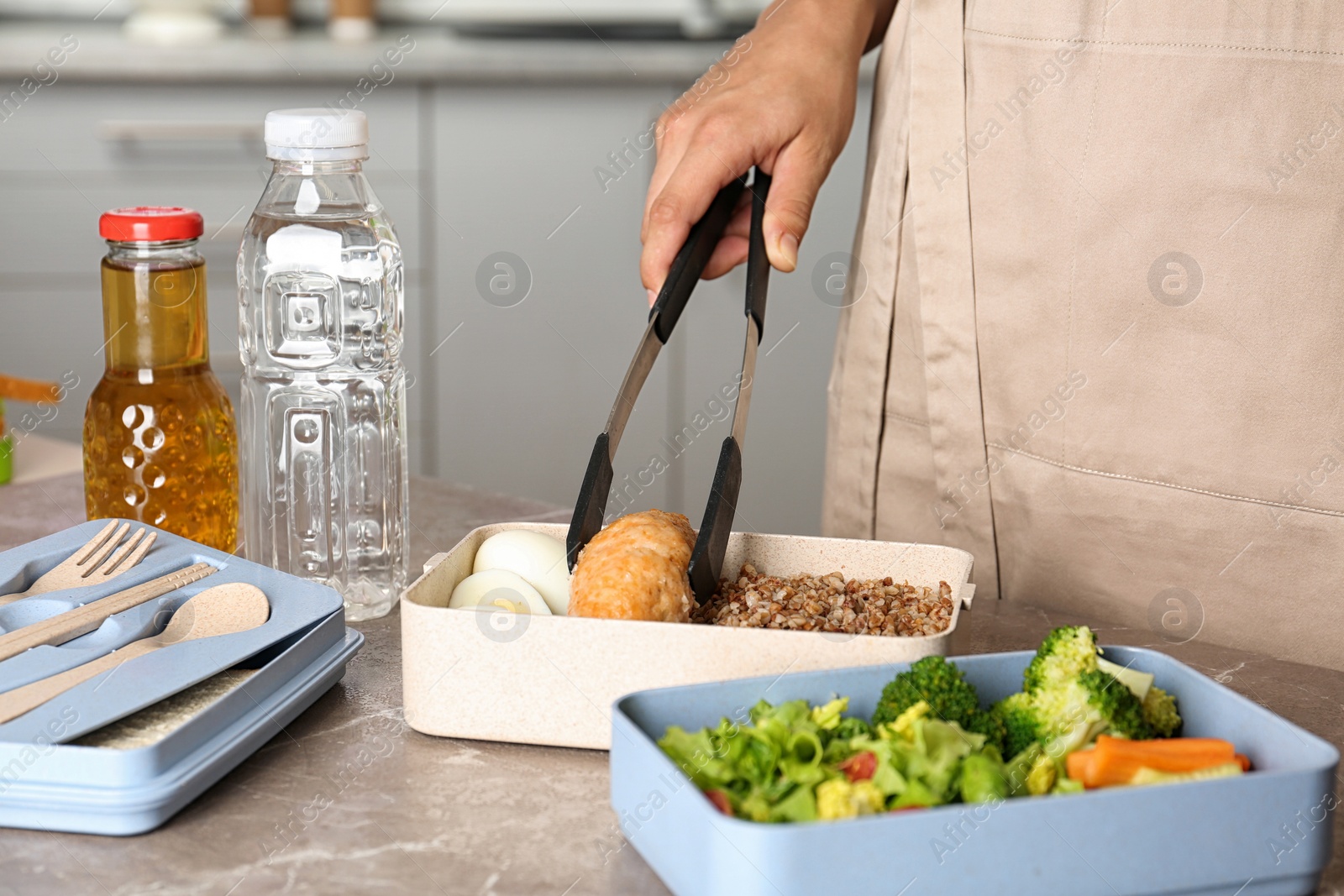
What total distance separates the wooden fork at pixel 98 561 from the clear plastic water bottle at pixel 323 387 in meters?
0.11

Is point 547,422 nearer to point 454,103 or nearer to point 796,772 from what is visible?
point 454,103

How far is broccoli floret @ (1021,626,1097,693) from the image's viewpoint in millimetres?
564

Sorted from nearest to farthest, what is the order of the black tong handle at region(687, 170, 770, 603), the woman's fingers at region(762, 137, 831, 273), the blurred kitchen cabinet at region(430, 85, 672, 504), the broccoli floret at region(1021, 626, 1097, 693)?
the broccoli floret at region(1021, 626, 1097, 693), the black tong handle at region(687, 170, 770, 603), the woman's fingers at region(762, 137, 831, 273), the blurred kitchen cabinet at region(430, 85, 672, 504)

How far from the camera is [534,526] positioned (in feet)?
2.57

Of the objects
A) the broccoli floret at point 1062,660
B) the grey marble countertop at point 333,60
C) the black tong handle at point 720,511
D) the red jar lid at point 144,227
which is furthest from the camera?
the grey marble countertop at point 333,60

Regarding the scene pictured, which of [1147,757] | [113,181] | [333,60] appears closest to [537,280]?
[333,60]

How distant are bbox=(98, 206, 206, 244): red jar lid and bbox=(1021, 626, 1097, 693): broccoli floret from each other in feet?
1.89

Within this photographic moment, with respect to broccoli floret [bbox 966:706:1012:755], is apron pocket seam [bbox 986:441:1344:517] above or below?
above

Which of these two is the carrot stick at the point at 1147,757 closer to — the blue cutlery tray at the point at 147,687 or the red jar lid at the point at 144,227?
the blue cutlery tray at the point at 147,687

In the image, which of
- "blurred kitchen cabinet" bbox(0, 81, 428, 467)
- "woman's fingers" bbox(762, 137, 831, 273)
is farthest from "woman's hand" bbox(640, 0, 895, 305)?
"blurred kitchen cabinet" bbox(0, 81, 428, 467)

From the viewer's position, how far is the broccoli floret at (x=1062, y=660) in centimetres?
56

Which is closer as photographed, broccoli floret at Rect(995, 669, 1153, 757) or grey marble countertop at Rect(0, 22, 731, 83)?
broccoli floret at Rect(995, 669, 1153, 757)

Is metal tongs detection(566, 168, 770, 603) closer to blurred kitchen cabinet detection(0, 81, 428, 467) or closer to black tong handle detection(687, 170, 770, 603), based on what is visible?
black tong handle detection(687, 170, 770, 603)

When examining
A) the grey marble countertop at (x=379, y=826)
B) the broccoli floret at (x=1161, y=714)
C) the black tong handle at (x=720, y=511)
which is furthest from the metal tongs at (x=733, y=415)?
the broccoli floret at (x=1161, y=714)
